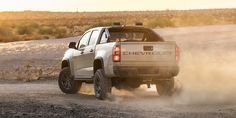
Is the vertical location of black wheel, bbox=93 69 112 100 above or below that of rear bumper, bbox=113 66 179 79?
below

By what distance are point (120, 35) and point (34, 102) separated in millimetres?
3072

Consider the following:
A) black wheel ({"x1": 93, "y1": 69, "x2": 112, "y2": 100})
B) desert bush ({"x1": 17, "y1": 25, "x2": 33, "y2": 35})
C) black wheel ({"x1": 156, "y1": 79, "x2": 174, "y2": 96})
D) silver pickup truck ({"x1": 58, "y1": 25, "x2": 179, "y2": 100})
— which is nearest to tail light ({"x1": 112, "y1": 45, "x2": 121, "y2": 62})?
silver pickup truck ({"x1": 58, "y1": 25, "x2": 179, "y2": 100})

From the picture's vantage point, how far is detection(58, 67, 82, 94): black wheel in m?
18.0

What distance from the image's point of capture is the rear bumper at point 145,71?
48.9ft

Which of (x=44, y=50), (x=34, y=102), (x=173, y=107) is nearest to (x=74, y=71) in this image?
(x=34, y=102)

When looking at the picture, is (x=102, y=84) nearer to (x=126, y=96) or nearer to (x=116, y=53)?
(x=116, y=53)

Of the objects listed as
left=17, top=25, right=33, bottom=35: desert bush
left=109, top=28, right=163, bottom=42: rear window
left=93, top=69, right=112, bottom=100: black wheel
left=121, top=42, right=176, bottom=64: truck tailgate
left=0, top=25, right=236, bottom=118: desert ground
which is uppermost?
left=109, top=28, right=163, bottom=42: rear window

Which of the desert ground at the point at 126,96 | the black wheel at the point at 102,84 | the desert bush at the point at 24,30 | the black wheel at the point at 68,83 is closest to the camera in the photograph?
the desert ground at the point at 126,96

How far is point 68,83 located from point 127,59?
3594 mm

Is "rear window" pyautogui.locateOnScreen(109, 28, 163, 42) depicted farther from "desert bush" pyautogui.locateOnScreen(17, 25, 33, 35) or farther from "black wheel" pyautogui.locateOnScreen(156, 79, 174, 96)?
"desert bush" pyautogui.locateOnScreen(17, 25, 33, 35)

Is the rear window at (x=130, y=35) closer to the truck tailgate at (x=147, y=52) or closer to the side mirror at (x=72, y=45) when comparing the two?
the truck tailgate at (x=147, y=52)

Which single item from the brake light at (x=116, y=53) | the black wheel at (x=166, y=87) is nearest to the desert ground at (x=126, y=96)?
the black wheel at (x=166, y=87)

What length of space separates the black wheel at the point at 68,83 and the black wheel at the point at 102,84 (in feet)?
7.80

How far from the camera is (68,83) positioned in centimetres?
1808
